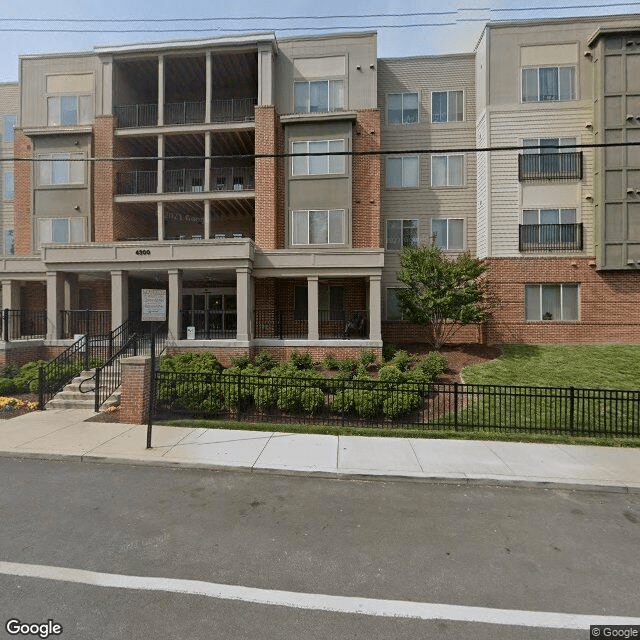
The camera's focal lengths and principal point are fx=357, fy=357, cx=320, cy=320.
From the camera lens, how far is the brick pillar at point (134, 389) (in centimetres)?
861

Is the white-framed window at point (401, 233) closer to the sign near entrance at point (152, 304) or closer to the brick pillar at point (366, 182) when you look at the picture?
the brick pillar at point (366, 182)

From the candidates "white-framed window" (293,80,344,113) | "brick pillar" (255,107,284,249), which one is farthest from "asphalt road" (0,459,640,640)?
"white-framed window" (293,80,344,113)

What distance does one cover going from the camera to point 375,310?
14.5 metres

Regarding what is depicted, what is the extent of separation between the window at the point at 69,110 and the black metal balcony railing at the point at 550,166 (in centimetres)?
2205

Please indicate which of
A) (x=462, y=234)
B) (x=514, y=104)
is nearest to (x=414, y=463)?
(x=462, y=234)

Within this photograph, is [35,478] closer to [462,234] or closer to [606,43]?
[462,234]

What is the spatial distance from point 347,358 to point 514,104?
14.8 metres

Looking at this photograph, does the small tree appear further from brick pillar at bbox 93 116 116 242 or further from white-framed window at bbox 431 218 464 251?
brick pillar at bbox 93 116 116 242

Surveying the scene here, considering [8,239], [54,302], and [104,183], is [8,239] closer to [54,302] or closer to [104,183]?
[104,183]

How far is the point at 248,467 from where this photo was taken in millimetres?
6258

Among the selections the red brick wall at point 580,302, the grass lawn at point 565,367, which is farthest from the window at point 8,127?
the grass lawn at point 565,367

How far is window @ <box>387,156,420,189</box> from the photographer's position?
19.0m

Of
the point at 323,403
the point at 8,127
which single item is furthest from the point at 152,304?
the point at 8,127

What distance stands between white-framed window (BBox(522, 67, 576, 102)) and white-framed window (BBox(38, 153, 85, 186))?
22383 millimetres
